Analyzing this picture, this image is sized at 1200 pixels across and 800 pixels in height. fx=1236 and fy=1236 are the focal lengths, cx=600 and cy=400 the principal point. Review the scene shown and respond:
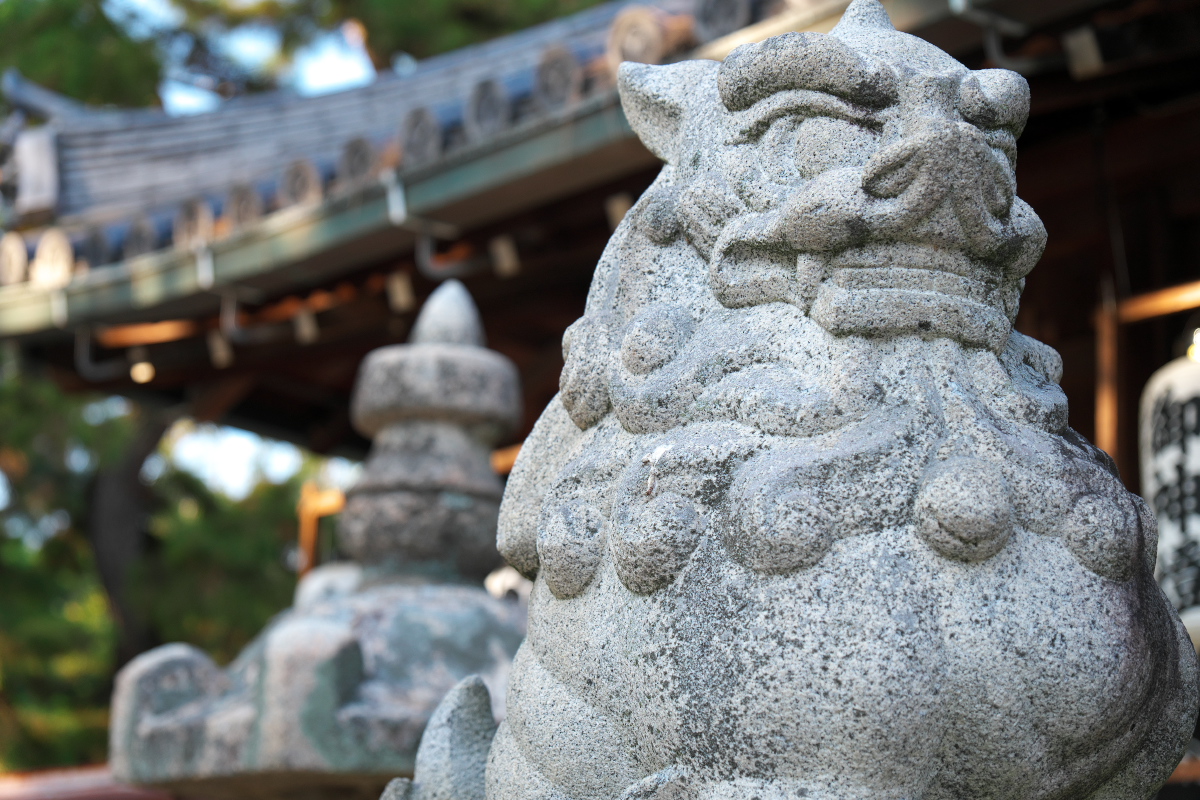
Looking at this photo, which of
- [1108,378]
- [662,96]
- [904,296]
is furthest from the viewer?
[1108,378]

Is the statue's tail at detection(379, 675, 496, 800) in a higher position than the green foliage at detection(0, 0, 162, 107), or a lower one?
lower

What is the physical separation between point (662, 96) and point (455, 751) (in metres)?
1.01

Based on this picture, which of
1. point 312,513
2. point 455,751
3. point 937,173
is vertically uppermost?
point 937,173

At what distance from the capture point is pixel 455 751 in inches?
71.5

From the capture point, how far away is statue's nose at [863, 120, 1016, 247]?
1.46 m

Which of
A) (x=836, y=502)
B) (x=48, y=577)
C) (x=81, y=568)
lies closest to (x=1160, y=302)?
(x=836, y=502)

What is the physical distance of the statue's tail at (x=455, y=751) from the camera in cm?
179

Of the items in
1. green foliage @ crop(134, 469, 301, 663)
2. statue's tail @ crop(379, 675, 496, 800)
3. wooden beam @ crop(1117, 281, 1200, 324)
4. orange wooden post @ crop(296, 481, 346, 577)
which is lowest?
green foliage @ crop(134, 469, 301, 663)

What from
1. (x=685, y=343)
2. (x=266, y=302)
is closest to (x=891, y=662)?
(x=685, y=343)

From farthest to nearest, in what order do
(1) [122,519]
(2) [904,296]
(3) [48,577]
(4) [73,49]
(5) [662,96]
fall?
(3) [48,577] → (1) [122,519] → (4) [73,49] → (5) [662,96] → (2) [904,296]

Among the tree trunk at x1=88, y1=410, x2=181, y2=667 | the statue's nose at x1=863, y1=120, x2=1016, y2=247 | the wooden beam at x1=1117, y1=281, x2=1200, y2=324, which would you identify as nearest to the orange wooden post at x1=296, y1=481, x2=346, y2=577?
the tree trunk at x1=88, y1=410, x2=181, y2=667

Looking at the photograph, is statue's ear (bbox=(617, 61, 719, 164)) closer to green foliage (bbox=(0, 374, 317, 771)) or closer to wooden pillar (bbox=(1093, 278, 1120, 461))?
wooden pillar (bbox=(1093, 278, 1120, 461))

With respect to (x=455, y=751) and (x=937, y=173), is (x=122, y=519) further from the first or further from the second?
(x=937, y=173)

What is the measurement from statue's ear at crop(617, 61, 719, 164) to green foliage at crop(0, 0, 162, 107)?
7661mm
